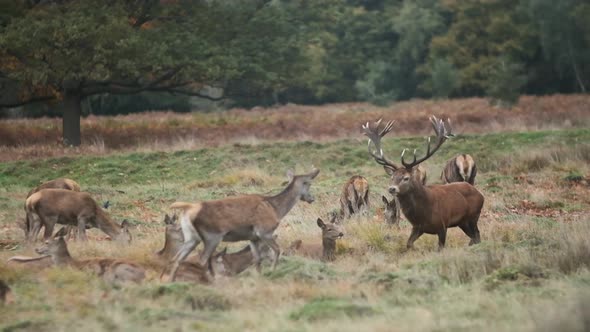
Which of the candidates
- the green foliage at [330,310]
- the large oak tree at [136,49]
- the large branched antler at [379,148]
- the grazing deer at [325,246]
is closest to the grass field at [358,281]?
the green foliage at [330,310]

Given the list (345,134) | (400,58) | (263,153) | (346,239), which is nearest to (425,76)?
(400,58)

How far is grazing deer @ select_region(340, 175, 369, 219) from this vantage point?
16266mm

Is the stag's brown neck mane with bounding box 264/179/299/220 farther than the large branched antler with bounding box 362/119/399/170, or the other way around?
the large branched antler with bounding box 362/119/399/170

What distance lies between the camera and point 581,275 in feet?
34.3

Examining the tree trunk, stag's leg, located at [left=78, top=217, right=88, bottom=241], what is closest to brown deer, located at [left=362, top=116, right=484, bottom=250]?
stag's leg, located at [left=78, top=217, right=88, bottom=241]

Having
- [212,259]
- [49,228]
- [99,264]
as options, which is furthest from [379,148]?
[99,264]

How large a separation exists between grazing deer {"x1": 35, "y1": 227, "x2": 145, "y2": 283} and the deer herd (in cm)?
1

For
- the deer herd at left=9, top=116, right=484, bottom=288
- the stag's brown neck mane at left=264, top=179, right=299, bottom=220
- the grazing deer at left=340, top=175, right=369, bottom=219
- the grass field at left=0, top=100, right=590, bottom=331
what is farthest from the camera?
the grazing deer at left=340, top=175, right=369, bottom=219

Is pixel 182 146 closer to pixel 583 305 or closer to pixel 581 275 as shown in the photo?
pixel 581 275

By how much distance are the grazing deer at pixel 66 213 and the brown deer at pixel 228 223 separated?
2.82 m

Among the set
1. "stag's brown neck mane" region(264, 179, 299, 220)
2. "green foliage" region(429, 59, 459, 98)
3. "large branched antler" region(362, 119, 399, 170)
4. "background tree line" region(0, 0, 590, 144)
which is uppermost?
"background tree line" region(0, 0, 590, 144)

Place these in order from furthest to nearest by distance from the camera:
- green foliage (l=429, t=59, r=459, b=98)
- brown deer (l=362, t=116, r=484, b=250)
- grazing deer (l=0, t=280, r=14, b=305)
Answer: green foliage (l=429, t=59, r=459, b=98) < brown deer (l=362, t=116, r=484, b=250) < grazing deer (l=0, t=280, r=14, b=305)

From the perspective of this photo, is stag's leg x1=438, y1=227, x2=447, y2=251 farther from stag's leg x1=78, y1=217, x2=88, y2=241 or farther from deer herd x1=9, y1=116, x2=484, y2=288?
stag's leg x1=78, y1=217, x2=88, y2=241

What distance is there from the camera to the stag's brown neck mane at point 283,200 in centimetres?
1203
